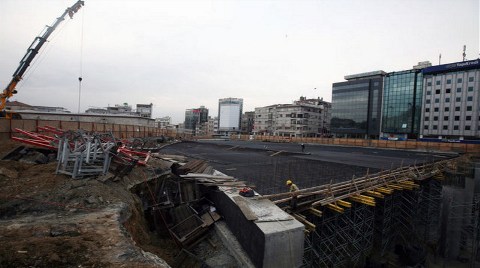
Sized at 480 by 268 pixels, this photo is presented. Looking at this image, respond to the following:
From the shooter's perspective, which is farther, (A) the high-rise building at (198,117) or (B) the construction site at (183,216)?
(A) the high-rise building at (198,117)

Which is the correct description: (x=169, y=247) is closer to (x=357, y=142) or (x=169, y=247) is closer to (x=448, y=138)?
(x=357, y=142)

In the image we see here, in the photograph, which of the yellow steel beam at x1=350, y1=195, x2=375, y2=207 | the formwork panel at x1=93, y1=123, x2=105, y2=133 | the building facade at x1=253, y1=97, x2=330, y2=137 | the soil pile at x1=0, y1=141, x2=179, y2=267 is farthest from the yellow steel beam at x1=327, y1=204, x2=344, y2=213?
the building facade at x1=253, y1=97, x2=330, y2=137

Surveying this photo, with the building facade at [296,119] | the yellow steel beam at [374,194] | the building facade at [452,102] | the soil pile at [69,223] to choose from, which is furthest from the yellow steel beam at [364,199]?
the building facade at [296,119]

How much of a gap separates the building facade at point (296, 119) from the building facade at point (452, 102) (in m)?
33.8

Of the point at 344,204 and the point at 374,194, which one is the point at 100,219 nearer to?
the point at 344,204

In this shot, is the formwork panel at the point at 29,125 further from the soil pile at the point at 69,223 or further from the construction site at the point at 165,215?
the soil pile at the point at 69,223

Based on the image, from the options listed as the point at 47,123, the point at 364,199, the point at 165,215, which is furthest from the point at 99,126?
the point at 364,199

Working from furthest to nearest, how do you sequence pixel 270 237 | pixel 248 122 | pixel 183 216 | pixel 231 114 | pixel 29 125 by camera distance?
pixel 248 122 → pixel 231 114 → pixel 29 125 → pixel 183 216 → pixel 270 237

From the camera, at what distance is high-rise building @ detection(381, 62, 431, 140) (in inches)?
2776

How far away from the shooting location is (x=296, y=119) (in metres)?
91.6

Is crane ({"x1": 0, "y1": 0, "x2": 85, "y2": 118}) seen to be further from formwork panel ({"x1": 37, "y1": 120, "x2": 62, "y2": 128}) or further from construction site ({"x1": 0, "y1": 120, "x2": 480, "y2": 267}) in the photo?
construction site ({"x1": 0, "y1": 120, "x2": 480, "y2": 267})

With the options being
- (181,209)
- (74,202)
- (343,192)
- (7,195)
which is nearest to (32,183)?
(7,195)

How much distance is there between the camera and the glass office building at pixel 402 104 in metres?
70.6

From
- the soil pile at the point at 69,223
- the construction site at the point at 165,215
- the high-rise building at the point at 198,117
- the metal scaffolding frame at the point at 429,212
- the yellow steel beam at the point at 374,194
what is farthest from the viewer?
the high-rise building at the point at 198,117
